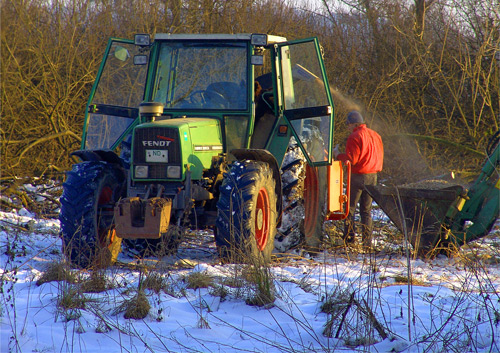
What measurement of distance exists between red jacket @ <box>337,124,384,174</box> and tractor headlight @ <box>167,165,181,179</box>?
9.33ft

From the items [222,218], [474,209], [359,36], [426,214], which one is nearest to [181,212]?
[222,218]

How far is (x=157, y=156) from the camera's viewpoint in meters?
5.56

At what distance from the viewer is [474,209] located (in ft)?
22.2

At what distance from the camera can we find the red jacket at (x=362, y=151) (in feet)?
25.1

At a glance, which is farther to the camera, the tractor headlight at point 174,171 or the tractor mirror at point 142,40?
the tractor mirror at point 142,40

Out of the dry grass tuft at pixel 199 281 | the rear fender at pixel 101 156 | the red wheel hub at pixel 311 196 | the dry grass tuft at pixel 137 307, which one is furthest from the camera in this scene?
the red wheel hub at pixel 311 196

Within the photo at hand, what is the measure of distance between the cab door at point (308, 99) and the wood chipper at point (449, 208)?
0.94m

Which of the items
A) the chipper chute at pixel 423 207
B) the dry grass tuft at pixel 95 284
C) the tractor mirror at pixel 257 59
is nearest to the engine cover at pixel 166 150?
the tractor mirror at pixel 257 59

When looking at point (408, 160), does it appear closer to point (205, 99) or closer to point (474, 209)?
point (474, 209)

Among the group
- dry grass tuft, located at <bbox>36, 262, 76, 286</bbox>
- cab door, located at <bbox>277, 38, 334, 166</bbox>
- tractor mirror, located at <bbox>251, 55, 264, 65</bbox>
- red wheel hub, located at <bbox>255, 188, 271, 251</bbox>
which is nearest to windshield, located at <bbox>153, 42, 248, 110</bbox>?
tractor mirror, located at <bbox>251, 55, 264, 65</bbox>

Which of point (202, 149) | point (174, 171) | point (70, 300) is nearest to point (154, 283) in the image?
point (70, 300)

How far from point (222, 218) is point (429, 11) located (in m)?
10.2

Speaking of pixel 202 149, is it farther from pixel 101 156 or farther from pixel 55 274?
pixel 55 274

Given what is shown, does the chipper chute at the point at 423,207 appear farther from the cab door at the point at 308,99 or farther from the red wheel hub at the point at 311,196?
the cab door at the point at 308,99
